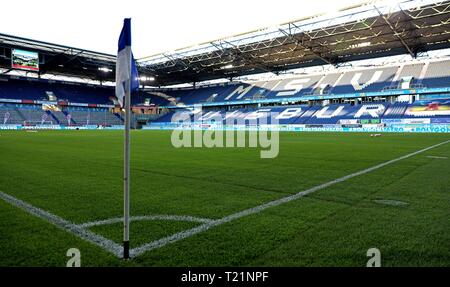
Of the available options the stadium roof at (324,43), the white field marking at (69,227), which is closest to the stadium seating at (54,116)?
the stadium roof at (324,43)

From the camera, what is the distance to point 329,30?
1454 inches

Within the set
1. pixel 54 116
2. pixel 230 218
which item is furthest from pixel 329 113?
pixel 54 116

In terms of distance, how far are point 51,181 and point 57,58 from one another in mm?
50875

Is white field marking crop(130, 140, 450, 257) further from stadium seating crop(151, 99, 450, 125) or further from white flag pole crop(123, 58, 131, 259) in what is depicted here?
stadium seating crop(151, 99, 450, 125)

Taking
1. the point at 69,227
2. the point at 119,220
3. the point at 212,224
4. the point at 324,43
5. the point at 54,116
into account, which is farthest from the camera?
the point at 54,116

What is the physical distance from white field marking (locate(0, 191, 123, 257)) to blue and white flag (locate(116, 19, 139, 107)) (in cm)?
156

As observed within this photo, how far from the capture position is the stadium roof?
32.0 metres

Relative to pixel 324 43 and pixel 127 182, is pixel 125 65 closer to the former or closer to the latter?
pixel 127 182

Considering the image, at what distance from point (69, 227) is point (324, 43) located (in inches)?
1709

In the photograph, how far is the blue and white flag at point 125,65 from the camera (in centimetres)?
324

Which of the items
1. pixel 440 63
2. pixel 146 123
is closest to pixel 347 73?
pixel 440 63

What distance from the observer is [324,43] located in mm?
41781

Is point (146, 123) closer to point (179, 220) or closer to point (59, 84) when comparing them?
point (59, 84)
